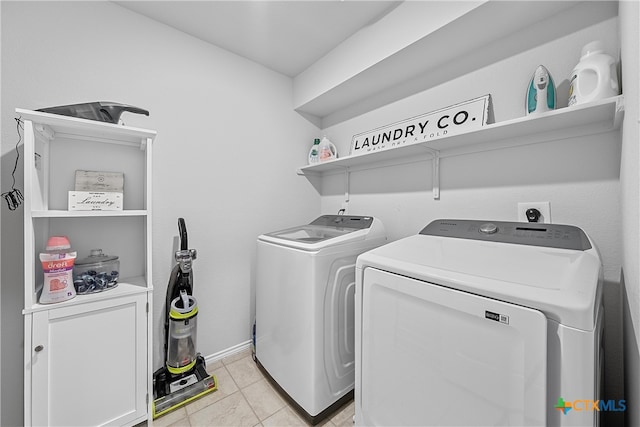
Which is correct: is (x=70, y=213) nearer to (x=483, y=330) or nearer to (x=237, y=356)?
(x=237, y=356)

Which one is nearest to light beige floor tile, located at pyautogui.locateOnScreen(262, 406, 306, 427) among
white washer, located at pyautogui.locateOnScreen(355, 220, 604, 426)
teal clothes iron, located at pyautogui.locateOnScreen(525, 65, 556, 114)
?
white washer, located at pyautogui.locateOnScreen(355, 220, 604, 426)

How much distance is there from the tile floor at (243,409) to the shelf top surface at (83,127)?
1.66 meters

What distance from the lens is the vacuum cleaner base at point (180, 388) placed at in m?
1.44

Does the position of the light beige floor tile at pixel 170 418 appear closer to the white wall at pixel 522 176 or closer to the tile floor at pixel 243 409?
the tile floor at pixel 243 409

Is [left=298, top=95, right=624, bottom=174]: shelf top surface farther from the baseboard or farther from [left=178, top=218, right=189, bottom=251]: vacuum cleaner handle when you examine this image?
the baseboard

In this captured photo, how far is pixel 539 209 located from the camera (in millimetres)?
1291

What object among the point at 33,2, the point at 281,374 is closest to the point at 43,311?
the point at 281,374

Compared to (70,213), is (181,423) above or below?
below

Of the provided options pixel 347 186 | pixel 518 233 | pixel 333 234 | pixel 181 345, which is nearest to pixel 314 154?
pixel 347 186

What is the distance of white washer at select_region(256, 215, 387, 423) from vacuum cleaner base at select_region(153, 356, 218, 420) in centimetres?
41

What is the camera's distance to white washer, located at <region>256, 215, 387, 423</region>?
53.3 inches

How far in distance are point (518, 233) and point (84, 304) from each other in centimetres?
215

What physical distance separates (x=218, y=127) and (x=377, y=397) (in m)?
2.07

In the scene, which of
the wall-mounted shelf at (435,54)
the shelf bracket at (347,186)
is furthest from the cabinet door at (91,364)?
the wall-mounted shelf at (435,54)
